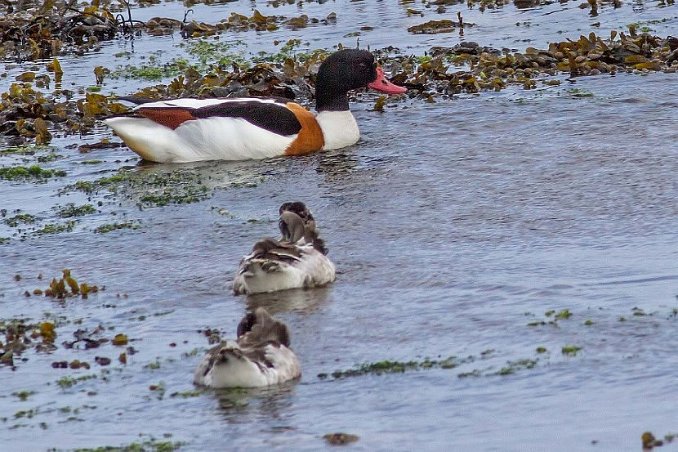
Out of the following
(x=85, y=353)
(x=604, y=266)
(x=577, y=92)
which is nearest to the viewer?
(x=85, y=353)

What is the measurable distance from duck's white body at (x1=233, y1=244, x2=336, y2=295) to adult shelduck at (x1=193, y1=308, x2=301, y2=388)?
4.50 feet

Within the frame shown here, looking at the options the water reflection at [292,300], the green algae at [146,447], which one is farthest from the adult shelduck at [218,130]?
the green algae at [146,447]

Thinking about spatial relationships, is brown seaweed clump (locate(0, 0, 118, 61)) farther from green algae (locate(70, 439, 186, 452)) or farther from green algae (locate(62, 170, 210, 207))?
green algae (locate(70, 439, 186, 452))

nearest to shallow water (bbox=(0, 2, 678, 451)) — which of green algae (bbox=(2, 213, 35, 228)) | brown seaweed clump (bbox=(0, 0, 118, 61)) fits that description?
green algae (bbox=(2, 213, 35, 228))

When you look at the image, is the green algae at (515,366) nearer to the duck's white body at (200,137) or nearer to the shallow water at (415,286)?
the shallow water at (415,286)

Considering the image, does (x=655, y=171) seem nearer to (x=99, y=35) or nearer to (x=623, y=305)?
(x=623, y=305)

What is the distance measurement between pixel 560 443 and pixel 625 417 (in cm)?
44

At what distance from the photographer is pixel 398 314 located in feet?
28.8


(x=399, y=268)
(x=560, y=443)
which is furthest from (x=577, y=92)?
(x=560, y=443)

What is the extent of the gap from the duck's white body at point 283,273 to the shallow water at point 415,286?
8 centimetres

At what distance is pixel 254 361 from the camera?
755cm

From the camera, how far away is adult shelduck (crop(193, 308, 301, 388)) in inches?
293

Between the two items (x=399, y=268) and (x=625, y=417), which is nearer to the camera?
(x=625, y=417)

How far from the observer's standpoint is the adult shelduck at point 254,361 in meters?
7.45
